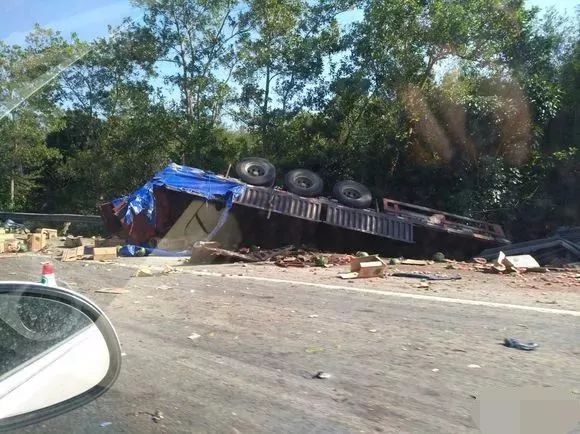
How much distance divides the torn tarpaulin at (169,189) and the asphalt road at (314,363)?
658cm

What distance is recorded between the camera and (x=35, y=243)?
15.8 meters

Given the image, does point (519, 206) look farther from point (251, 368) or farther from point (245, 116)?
point (251, 368)

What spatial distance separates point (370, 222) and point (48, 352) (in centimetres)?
1253

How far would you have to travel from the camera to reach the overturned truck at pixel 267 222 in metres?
14.8

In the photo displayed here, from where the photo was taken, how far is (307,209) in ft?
48.5

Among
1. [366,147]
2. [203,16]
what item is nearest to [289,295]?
[366,147]

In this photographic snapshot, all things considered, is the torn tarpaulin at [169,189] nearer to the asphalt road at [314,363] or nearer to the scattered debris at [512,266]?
the scattered debris at [512,266]

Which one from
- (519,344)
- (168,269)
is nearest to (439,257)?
(168,269)

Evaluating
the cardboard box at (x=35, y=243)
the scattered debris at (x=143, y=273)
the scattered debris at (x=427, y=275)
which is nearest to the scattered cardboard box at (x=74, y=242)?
the cardboard box at (x=35, y=243)

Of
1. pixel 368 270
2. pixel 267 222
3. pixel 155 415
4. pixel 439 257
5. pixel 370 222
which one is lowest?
pixel 155 415

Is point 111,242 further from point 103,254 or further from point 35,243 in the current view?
point 103,254

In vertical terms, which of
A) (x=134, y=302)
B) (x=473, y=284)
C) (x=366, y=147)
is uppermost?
(x=366, y=147)

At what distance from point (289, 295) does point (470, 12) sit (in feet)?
48.9

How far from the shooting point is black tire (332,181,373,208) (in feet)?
51.8
